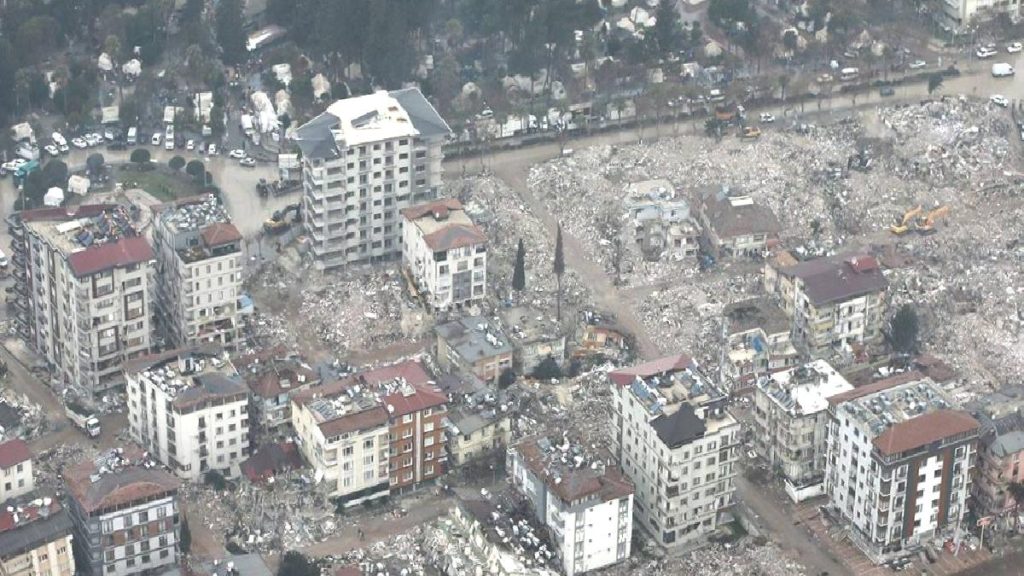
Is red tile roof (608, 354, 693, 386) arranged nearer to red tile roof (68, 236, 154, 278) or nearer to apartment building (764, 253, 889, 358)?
apartment building (764, 253, 889, 358)

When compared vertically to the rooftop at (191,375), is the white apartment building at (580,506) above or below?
below

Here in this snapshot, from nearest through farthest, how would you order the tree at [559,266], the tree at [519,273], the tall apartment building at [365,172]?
1. the tree at [559,266]
2. the tall apartment building at [365,172]
3. the tree at [519,273]

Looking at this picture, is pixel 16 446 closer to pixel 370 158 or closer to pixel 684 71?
pixel 370 158

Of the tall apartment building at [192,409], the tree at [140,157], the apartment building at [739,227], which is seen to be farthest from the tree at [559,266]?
the tree at [140,157]

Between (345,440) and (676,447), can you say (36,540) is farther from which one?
(676,447)

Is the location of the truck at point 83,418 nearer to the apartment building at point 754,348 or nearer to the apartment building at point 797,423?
the apartment building at point 754,348

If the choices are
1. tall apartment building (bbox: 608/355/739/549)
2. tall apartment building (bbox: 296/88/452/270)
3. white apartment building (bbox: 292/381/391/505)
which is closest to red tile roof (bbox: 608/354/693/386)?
tall apartment building (bbox: 608/355/739/549)
